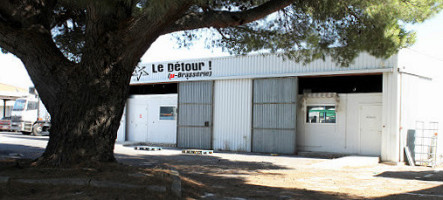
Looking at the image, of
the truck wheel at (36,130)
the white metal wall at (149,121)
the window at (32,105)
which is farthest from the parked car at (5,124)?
the white metal wall at (149,121)

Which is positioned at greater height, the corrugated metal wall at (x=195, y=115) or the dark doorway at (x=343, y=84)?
the dark doorway at (x=343, y=84)

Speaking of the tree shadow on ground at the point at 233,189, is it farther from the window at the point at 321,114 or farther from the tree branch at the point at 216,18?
the window at the point at 321,114

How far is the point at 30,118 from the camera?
29.0 m

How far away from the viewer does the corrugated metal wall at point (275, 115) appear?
60.2ft

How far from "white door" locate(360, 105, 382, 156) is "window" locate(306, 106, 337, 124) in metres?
1.34

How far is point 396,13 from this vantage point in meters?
10.1

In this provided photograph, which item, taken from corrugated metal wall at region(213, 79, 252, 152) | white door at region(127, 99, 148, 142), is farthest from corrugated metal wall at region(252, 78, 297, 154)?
white door at region(127, 99, 148, 142)

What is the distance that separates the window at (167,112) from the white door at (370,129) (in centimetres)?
1062

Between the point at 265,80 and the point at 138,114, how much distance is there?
30.5ft

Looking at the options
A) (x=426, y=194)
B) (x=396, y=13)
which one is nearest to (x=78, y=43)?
(x=396, y=13)

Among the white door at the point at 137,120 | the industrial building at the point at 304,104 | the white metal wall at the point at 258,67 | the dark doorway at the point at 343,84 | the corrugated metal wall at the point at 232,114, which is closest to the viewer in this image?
the industrial building at the point at 304,104

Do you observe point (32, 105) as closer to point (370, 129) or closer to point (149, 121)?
point (149, 121)

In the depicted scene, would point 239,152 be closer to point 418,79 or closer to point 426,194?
point 418,79

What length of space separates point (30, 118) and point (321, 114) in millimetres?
21055
